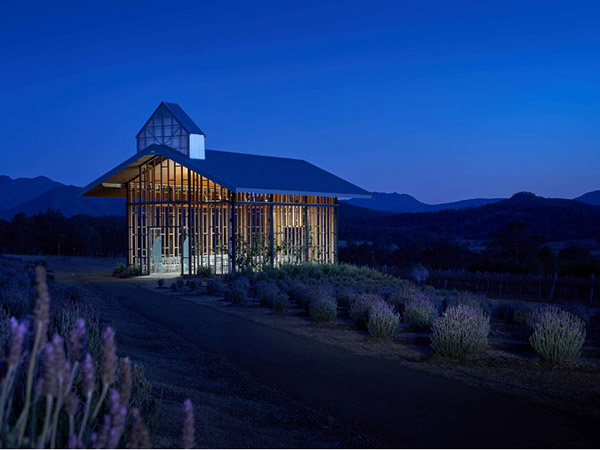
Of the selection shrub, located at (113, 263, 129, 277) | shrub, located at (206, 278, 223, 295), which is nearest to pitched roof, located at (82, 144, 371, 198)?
shrub, located at (113, 263, 129, 277)

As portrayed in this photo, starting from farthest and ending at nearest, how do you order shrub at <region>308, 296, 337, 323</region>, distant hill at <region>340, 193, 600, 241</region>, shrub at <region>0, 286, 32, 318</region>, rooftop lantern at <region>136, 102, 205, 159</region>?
distant hill at <region>340, 193, 600, 241</region> → rooftop lantern at <region>136, 102, 205, 159</region> → shrub at <region>308, 296, 337, 323</region> → shrub at <region>0, 286, 32, 318</region>

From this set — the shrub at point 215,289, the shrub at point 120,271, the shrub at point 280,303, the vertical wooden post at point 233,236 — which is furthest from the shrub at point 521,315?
the shrub at point 120,271

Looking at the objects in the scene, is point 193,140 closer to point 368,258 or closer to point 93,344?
point 93,344

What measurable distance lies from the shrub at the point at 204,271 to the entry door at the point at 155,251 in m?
2.78

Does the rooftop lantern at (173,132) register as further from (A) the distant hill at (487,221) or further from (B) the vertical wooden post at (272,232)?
(A) the distant hill at (487,221)

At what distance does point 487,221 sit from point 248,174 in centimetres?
5606

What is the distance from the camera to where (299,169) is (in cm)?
3184

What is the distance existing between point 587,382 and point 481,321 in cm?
204

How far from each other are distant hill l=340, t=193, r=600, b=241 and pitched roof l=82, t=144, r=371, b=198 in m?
40.1

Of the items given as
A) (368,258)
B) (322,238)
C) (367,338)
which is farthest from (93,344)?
(368,258)

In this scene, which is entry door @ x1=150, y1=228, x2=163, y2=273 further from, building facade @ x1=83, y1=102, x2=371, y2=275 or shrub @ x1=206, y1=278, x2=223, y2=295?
shrub @ x1=206, y1=278, x2=223, y2=295

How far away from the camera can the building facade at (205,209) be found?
25688mm

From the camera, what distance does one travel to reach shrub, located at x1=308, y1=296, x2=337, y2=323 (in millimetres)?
12539

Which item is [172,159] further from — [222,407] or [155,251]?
[222,407]
